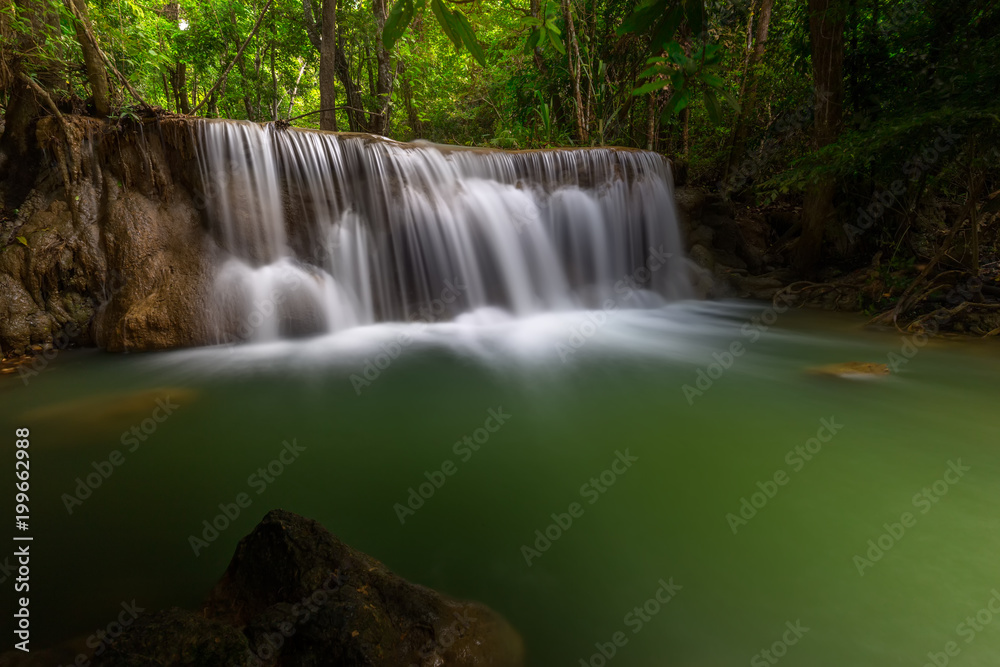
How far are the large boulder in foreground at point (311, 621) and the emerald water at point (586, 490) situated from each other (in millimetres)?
201

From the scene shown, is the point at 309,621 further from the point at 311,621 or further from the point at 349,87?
the point at 349,87

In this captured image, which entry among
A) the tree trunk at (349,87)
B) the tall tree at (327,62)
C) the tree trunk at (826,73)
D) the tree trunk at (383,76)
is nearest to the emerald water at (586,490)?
the tree trunk at (826,73)

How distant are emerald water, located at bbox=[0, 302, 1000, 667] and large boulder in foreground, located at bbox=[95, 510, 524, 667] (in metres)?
0.20

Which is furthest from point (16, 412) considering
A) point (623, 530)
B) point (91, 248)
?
point (623, 530)

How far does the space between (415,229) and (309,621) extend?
17.7ft

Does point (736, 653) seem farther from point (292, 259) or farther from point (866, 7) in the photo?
point (866, 7)

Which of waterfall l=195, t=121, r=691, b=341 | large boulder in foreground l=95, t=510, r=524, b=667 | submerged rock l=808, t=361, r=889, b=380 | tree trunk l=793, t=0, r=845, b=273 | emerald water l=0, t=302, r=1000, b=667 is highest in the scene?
tree trunk l=793, t=0, r=845, b=273

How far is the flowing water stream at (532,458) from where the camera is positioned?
5.49 feet

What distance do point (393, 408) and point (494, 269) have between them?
362 centimetres

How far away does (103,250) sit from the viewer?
491 cm

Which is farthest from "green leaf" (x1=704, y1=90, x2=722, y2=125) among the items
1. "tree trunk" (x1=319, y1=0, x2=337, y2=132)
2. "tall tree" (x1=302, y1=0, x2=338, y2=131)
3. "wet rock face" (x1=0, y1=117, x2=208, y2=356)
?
"tree trunk" (x1=319, y1=0, x2=337, y2=132)

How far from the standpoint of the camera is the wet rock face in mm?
4641

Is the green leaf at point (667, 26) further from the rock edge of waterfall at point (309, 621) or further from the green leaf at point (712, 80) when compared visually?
the rock edge of waterfall at point (309, 621)

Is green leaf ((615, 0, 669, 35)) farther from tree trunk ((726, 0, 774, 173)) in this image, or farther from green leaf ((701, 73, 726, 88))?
tree trunk ((726, 0, 774, 173))
